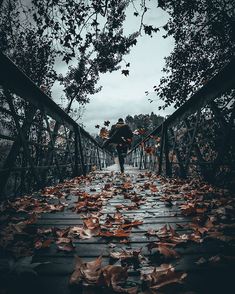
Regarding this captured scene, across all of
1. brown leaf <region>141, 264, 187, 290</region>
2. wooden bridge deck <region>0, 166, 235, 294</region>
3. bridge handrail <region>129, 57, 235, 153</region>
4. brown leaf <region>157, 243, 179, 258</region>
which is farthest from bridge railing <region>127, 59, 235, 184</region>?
brown leaf <region>141, 264, 187, 290</region>

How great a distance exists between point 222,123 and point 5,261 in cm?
310

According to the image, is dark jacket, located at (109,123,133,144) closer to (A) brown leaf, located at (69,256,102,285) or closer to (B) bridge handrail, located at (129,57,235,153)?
(B) bridge handrail, located at (129,57,235,153)

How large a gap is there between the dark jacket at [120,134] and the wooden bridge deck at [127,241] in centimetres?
578

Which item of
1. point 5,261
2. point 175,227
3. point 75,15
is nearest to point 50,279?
point 5,261

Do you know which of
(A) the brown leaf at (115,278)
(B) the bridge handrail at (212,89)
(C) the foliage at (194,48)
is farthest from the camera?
(C) the foliage at (194,48)

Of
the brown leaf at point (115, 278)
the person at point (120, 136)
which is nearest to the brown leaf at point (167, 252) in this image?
the brown leaf at point (115, 278)

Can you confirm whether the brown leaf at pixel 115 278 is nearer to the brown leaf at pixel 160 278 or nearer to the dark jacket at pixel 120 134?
the brown leaf at pixel 160 278

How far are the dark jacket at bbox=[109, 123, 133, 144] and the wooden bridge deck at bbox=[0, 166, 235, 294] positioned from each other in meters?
5.78

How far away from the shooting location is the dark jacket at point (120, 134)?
8.63 metres

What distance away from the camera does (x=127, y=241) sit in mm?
1721

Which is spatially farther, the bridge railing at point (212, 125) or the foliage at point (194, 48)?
the foliage at point (194, 48)

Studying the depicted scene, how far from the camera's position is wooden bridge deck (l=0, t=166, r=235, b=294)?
3.90 ft

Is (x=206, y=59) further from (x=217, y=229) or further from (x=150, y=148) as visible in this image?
(x=217, y=229)

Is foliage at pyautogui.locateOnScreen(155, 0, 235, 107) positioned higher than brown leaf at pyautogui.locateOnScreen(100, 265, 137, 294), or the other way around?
foliage at pyautogui.locateOnScreen(155, 0, 235, 107)
